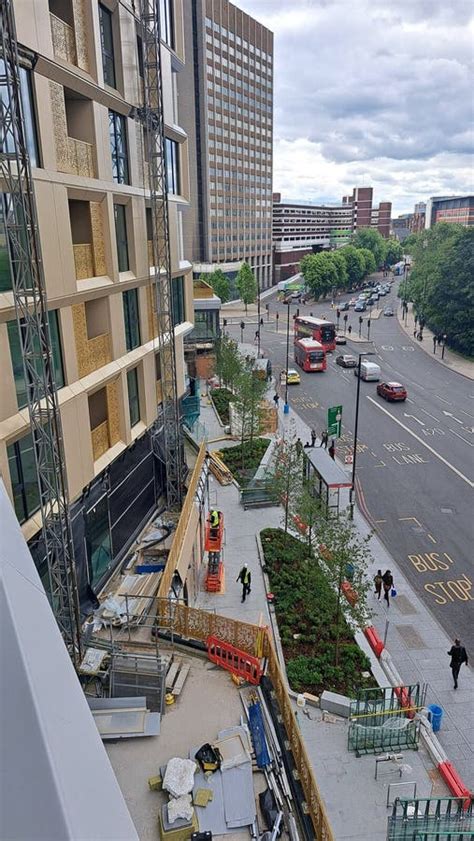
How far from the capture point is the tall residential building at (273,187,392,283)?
139 m

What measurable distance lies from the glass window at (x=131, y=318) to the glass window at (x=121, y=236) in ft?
3.10

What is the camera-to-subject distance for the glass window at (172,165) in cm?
2258

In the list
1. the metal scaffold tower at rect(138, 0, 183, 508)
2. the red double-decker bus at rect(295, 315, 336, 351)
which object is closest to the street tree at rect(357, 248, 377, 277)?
the red double-decker bus at rect(295, 315, 336, 351)

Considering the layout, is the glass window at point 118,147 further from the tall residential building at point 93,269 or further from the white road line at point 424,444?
the white road line at point 424,444

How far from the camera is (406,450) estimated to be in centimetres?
3375

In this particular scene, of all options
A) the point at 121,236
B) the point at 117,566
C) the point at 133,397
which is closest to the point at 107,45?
the point at 121,236

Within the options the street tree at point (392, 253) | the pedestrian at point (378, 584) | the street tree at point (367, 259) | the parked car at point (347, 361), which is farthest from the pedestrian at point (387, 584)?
the street tree at point (392, 253)

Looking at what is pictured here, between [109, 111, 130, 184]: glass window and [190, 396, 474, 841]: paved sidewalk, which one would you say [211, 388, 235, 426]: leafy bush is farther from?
[109, 111, 130, 184]: glass window

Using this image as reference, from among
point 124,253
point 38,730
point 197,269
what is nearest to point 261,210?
point 197,269

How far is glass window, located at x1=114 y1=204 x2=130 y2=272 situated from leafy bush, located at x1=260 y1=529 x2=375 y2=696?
11.2 m

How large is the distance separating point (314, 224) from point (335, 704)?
161 m

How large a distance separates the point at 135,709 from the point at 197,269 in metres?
90.0

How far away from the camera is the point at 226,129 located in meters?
97.6

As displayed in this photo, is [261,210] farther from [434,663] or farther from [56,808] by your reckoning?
[56,808]
